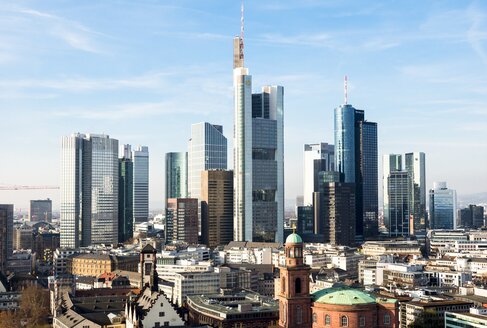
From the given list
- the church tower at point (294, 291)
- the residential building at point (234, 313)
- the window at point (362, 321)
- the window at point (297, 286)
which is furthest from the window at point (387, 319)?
the residential building at point (234, 313)

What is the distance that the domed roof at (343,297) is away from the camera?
357 ft

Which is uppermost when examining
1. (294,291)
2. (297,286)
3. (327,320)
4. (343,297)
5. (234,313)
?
(297,286)

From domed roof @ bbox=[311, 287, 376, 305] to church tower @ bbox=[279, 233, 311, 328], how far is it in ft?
7.28

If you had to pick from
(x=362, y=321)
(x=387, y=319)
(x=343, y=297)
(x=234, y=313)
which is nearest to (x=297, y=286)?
(x=343, y=297)

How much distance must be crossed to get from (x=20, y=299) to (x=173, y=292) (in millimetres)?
36583

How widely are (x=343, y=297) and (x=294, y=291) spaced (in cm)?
777

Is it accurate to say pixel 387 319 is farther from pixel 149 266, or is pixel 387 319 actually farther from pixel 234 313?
pixel 149 266

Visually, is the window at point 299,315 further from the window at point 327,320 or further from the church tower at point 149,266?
the church tower at point 149,266

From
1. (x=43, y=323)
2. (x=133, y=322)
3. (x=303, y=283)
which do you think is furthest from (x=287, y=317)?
(x=43, y=323)

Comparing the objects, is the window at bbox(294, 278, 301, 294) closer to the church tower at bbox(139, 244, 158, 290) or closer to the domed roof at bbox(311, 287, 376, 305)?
the domed roof at bbox(311, 287, 376, 305)

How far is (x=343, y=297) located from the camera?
109 meters

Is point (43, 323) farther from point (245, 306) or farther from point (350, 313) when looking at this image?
point (350, 313)

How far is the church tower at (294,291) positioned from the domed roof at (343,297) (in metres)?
2.22

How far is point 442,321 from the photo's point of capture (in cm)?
13012
